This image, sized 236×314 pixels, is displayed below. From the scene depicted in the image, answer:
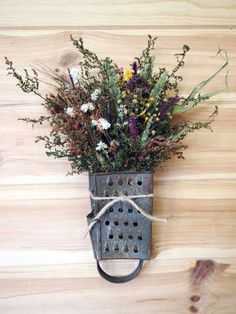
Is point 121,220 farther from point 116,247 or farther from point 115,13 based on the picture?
point 115,13

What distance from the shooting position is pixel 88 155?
0.87 metres

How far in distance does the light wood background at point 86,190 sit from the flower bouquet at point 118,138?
4.4 inches

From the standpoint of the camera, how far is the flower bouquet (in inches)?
34.0

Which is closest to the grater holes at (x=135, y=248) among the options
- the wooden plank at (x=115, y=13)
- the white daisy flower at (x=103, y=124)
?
the white daisy flower at (x=103, y=124)

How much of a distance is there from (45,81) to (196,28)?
490mm

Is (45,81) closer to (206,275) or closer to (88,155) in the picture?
(88,155)

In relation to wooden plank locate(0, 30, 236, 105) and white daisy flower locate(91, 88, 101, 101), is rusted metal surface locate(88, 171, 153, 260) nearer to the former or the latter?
white daisy flower locate(91, 88, 101, 101)

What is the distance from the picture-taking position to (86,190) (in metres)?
1.01

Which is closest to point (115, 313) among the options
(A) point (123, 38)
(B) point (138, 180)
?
(B) point (138, 180)

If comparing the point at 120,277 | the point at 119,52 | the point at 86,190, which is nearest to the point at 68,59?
the point at 119,52

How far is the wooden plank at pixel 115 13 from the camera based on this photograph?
3.40ft

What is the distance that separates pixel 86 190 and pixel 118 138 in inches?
8.6

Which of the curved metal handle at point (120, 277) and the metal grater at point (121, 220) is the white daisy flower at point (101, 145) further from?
the curved metal handle at point (120, 277)

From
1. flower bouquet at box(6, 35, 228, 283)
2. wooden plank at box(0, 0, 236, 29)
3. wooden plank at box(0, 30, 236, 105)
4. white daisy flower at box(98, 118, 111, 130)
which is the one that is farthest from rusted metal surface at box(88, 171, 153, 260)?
wooden plank at box(0, 0, 236, 29)
